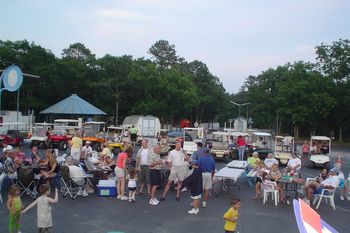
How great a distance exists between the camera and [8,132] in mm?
27719

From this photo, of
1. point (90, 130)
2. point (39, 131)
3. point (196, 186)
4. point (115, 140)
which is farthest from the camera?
point (39, 131)

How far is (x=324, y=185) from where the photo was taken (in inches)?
472

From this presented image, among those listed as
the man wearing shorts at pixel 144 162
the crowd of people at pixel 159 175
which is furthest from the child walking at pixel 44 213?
the man wearing shorts at pixel 144 162

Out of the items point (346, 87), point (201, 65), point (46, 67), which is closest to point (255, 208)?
point (346, 87)

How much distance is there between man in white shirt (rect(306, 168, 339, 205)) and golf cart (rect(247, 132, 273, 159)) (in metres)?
11.9

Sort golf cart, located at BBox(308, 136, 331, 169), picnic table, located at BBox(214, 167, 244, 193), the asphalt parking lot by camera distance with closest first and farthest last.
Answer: the asphalt parking lot
picnic table, located at BBox(214, 167, 244, 193)
golf cart, located at BBox(308, 136, 331, 169)

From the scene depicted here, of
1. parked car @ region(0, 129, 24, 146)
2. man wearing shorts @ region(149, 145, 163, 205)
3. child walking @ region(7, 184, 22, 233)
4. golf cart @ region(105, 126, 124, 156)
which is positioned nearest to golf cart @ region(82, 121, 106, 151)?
golf cart @ region(105, 126, 124, 156)

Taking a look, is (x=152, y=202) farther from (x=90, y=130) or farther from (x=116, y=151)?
(x=90, y=130)

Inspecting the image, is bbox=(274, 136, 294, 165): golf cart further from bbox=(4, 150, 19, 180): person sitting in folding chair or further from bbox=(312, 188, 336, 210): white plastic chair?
bbox=(4, 150, 19, 180): person sitting in folding chair

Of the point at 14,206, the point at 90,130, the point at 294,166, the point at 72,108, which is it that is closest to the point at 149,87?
the point at 72,108

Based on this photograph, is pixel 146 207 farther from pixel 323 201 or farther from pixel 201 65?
pixel 201 65

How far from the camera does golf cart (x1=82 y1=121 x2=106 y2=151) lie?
26.0 m

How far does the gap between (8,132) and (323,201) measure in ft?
73.5

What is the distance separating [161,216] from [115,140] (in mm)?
17203
